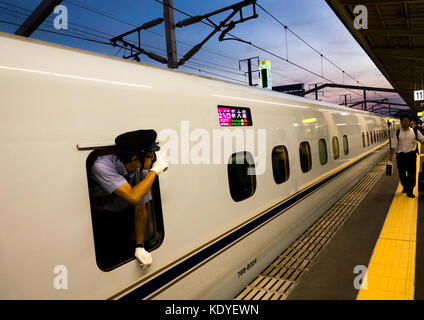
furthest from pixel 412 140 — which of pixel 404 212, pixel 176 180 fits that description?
pixel 176 180

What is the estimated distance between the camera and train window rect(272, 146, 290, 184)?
408 centimetres

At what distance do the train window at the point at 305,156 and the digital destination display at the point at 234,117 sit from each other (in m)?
1.80

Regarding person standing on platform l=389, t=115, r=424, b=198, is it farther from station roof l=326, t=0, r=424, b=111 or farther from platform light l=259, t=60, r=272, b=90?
platform light l=259, t=60, r=272, b=90

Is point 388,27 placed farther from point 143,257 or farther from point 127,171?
point 143,257

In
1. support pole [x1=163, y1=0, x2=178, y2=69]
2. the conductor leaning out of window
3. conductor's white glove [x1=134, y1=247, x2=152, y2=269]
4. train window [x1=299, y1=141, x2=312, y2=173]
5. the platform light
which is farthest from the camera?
the platform light

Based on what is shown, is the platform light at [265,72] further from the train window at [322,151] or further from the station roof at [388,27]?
the train window at [322,151]

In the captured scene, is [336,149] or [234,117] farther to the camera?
[336,149]

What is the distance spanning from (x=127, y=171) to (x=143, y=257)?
64cm

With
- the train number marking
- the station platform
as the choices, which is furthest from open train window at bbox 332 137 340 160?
the train number marking

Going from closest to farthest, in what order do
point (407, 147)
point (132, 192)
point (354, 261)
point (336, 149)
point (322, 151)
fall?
point (132, 192) < point (354, 261) < point (322, 151) < point (407, 147) < point (336, 149)

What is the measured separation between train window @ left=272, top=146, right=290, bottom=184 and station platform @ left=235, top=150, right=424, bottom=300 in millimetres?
1121

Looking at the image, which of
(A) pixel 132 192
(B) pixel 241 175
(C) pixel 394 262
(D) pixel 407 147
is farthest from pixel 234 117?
(D) pixel 407 147

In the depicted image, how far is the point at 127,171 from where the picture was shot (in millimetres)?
2098

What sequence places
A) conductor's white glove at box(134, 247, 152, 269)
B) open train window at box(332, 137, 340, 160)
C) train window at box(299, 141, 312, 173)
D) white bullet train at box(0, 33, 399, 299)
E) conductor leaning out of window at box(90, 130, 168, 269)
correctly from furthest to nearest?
open train window at box(332, 137, 340, 160)
train window at box(299, 141, 312, 173)
conductor's white glove at box(134, 247, 152, 269)
conductor leaning out of window at box(90, 130, 168, 269)
white bullet train at box(0, 33, 399, 299)
